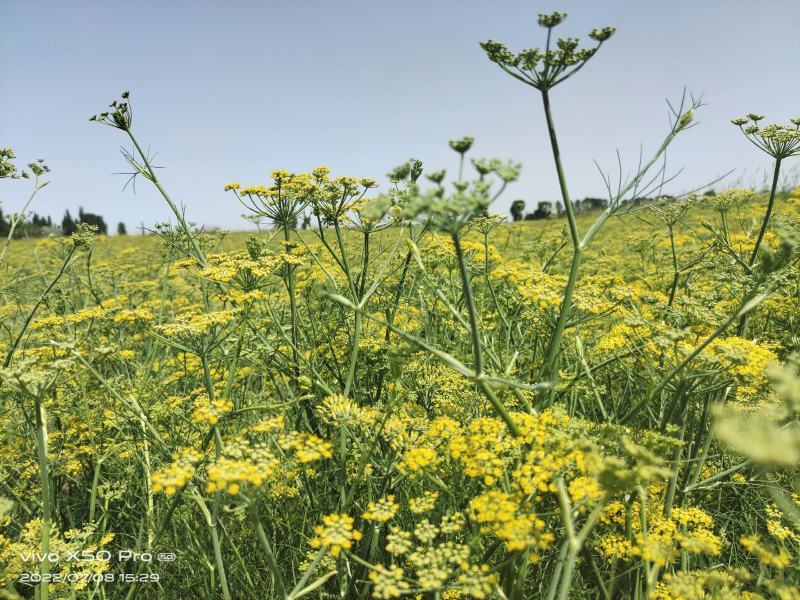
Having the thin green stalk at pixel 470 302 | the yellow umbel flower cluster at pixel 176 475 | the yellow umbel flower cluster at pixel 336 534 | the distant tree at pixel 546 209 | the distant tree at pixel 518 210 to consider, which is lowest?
the yellow umbel flower cluster at pixel 336 534

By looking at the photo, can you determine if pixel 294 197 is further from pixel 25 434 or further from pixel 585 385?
pixel 25 434

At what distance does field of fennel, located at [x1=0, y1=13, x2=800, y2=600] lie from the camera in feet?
6.72

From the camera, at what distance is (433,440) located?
282 cm

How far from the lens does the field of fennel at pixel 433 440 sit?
2049 millimetres

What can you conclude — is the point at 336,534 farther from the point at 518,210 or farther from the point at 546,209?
the point at 546,209

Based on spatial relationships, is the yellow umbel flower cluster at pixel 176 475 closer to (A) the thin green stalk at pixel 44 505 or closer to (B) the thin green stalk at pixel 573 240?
(A) the thin green stalk at pixel 44 505

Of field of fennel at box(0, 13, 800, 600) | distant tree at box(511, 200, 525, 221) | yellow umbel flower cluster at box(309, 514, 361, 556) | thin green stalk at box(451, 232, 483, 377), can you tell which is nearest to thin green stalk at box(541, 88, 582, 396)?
field of fennel at box(0, 13, 800, 600)

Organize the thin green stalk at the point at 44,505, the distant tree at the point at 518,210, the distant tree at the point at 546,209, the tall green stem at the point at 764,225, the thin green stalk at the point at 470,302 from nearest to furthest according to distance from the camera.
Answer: the thin green stalk at the point at 470,302 → the thin green stalk at the point at 44,505 → the tall green stem at the point at 764,225 → the distant tree at the point at 518,210 → the distant tree at the point at 546,209

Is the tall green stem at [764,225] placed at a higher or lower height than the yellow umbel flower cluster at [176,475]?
higher

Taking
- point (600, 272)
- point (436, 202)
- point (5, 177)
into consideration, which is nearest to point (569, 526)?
point (436, 202)

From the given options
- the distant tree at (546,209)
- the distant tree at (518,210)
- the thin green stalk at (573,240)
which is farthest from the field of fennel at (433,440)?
the distant tree at (546,209)

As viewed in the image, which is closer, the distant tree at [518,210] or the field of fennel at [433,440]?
the field of fennel at [433,440]

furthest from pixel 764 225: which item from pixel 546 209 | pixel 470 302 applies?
pixel 546 209

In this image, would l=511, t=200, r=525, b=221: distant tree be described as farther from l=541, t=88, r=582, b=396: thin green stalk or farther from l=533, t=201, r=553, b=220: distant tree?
l=541, t=88, r=582, b=396: thin green stalk
